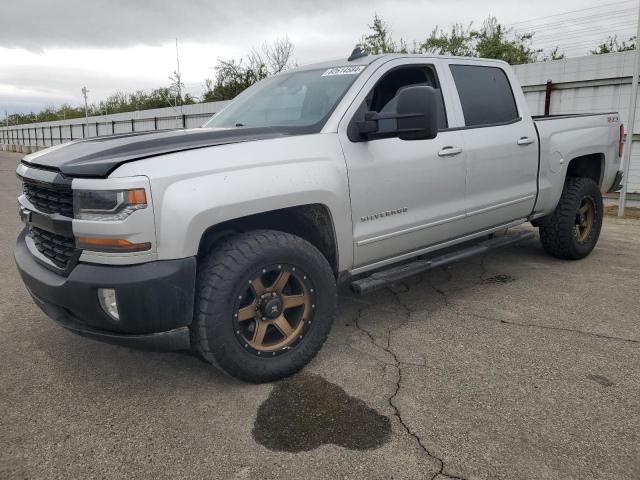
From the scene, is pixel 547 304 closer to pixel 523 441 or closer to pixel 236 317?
Answer: pixel 523 441

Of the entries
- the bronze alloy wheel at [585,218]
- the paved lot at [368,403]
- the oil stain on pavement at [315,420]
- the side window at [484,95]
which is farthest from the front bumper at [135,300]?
the bronze alloy wheel at [585,218]

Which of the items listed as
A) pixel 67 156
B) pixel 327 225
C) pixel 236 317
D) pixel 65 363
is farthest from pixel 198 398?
pixel 67 156

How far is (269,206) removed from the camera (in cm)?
273

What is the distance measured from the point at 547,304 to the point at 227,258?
2730mm

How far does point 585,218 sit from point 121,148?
4.68 m

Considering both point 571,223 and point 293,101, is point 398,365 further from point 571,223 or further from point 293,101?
point 571,223

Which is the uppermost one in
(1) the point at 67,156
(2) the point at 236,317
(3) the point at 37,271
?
(1) the point at 67,156

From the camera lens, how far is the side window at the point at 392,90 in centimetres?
334

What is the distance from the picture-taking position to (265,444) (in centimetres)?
234

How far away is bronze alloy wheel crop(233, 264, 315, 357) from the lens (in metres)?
2.75

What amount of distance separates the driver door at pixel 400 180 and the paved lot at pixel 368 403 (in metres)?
0.65

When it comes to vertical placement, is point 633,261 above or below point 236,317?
below

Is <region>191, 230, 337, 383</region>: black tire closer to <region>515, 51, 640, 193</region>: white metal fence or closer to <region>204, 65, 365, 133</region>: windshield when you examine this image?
<region>204, 65, 365, 133</region>: windshield

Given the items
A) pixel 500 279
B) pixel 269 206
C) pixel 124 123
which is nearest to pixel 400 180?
pixel 269 206
